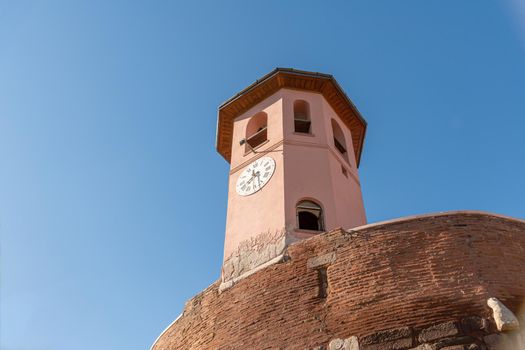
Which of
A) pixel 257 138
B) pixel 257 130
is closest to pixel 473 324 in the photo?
pixel 257 138

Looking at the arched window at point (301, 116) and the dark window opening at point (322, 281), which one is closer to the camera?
the dark window opening at point (322, 281)

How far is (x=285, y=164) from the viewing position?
1284cm

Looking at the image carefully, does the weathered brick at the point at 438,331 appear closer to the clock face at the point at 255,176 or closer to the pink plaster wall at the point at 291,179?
the pink plaster wall at the point at 291,179

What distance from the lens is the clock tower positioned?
451 inches

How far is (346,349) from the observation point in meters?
7.93

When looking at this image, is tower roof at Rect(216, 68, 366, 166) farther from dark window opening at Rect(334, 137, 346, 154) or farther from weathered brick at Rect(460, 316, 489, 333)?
weathered brick at Rect(460, 316, 489, 333)

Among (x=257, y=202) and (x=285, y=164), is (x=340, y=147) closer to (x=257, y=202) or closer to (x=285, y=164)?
(x=285, y=164)

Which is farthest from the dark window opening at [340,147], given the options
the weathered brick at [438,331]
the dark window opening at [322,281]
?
the weathered brick at [438,331]

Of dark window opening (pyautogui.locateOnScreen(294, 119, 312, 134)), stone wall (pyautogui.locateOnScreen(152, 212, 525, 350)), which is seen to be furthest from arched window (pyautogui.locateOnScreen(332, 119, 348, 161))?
stone wall (pyautogui.locateOnScreen(152, 212, 525, 350))

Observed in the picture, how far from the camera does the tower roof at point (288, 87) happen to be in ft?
50.5

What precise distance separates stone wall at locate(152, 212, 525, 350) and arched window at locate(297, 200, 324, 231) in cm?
210

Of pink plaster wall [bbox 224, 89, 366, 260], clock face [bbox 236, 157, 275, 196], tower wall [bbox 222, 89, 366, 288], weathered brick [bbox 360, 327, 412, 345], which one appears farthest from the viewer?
clock face [bbox 236, 157, 275, 196]

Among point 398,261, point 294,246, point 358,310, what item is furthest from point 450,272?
point 294,246

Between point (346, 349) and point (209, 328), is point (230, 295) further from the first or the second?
point (346, 349)
